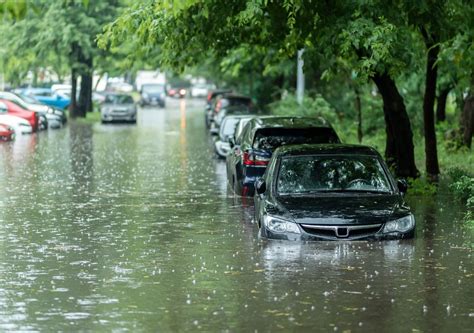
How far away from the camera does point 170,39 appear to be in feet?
72.9

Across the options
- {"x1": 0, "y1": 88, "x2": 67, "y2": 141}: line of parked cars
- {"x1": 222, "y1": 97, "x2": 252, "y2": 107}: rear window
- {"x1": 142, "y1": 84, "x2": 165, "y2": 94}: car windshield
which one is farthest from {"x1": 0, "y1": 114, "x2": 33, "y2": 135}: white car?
{"x1": 142, "y1": 84, "x2": 165, "y2": 94}: car windshield

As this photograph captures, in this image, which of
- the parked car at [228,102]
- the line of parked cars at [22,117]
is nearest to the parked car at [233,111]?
the parked car at [228,102]

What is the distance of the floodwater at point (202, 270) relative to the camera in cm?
1018

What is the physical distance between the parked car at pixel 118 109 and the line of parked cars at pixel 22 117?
156 inches

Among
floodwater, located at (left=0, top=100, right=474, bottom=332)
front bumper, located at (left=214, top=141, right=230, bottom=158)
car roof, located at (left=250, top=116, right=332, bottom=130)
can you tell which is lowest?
floodwater, located at (left=0, top=100, right=474, bottom=332)

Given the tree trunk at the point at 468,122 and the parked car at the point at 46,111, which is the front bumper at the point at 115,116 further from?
the tree trunk at the point at 468,122

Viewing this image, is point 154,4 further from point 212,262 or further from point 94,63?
point 94,63

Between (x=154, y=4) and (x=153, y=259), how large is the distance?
734cm

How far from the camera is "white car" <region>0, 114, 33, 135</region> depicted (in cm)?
4697

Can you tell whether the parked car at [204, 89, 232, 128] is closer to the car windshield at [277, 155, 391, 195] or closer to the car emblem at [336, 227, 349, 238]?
the car windshield at [277, 155, 391, 195]

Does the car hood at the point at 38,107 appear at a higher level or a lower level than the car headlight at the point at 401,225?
higher

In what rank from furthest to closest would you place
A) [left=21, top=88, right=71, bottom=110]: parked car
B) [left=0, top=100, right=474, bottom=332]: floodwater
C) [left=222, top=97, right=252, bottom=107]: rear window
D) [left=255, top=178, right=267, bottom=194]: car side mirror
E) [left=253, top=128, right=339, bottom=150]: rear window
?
[left=21, top=88, right=71, bottom=110]: parked car → [left=222, top=97, right=252, bottom=107]: rear window → [left=253, top=128, right=339, bottom=150]: rear window → [left=255, top=178, right=267, bottom=194]: car side mirror → [left=0, top=100, right=474, bottom=332]: floodwater

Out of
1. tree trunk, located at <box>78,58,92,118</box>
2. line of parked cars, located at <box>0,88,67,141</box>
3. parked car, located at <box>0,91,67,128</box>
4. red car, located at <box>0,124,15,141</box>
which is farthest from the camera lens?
tree trunk, located at <box>78,58,92,118</box>

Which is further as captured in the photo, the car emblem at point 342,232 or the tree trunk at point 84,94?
the tree trunk at point 84,94
